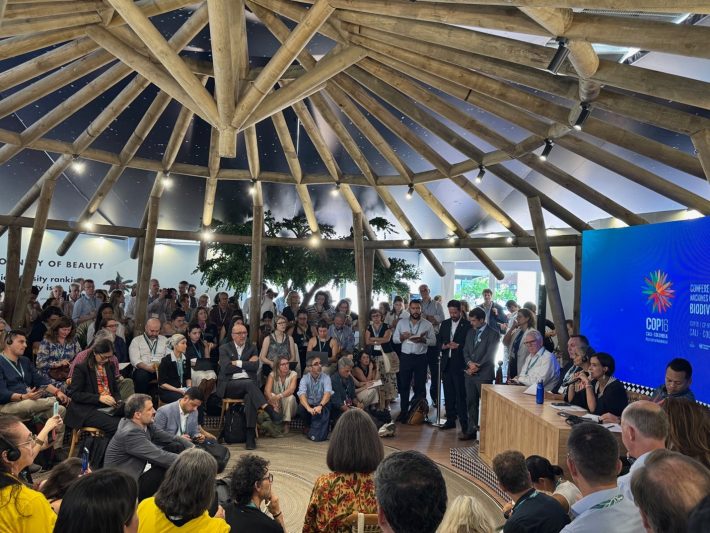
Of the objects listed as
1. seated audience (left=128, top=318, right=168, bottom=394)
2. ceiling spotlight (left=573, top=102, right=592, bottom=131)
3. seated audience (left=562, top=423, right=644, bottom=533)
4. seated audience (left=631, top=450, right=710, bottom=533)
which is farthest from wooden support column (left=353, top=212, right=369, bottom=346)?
seated audience (left=631, top=450, right=710, bottom=533)

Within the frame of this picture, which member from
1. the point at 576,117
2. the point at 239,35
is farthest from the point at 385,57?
the point at 576,117

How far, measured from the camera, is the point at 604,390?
189 inches

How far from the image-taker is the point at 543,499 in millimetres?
2629

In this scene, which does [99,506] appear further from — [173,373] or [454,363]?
[454,363]

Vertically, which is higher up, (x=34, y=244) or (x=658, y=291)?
(x=34, y=244)

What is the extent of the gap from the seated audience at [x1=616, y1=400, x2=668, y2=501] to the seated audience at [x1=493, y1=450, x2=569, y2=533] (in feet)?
1.15

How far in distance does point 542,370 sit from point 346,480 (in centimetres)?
379

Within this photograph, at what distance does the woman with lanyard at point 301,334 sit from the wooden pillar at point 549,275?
3.59 metres

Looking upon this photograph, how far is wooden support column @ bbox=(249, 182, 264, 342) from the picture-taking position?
31.5 ft

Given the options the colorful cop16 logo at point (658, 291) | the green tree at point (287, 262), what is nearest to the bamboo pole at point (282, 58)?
the colorful cop16 logo at point (658, 291)

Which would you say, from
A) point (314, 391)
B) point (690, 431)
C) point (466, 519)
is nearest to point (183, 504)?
point (466, 519)

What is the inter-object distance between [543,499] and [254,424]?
4.71 m

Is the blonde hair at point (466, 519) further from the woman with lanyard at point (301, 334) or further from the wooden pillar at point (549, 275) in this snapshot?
the woman with lanyard at point (301, 334)

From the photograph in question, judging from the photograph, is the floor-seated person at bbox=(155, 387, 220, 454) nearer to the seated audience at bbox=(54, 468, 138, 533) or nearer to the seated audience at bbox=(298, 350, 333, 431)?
the seated audience at bbox=(298, 350, 333, 431)
